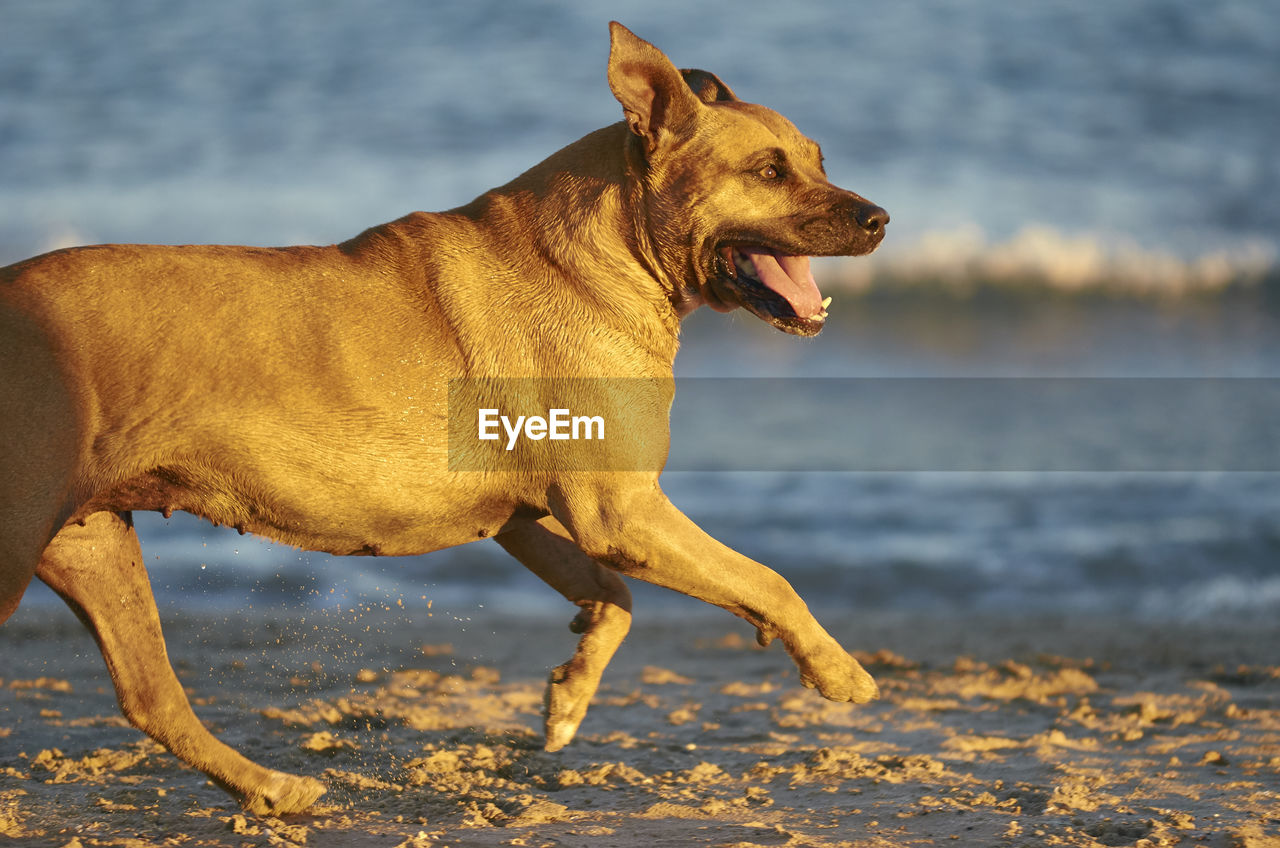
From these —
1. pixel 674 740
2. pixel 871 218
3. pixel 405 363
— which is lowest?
pixel 674 740

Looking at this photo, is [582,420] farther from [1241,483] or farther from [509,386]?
[1241,483]

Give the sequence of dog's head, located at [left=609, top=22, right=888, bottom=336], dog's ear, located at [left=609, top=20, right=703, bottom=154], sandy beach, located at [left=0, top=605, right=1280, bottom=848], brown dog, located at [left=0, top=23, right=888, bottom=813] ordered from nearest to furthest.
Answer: brown dog, located at [left=0, top=23, right=888, bottom=813], dog's ear, located at [left=609, top=20, right=703, bottom=154], dog's head, located at [left=609, top=22, right=888, bottom=336], sandy beach, located at [left=0, top=605, right=1280, bottom=848]

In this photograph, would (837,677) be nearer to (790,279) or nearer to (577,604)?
(577,604)

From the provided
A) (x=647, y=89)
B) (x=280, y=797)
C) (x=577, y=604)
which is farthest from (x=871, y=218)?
(x=280, y=797)

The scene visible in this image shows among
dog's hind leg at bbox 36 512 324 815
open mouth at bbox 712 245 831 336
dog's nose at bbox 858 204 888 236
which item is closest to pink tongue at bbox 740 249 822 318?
open mouth at bbox 712 245 831 336

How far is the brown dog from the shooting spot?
382 centimetres

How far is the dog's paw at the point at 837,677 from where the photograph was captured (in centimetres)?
436

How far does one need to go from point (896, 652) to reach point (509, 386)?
408cm

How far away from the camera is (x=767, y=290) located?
4.36 metres

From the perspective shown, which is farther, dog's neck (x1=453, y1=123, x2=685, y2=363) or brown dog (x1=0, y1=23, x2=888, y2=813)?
dog's neck (x1=453, y1=123, x2=685, y2=363)

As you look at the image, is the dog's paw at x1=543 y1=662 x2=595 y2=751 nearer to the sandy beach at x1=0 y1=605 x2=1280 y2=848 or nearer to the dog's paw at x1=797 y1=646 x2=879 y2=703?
the sandy beach at x1=0 y1=605 x2=1280 y2=848

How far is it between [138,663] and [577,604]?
1.51 m

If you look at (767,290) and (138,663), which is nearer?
(767,290)

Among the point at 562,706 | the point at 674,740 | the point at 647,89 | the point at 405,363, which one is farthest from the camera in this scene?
the point at 674,740
